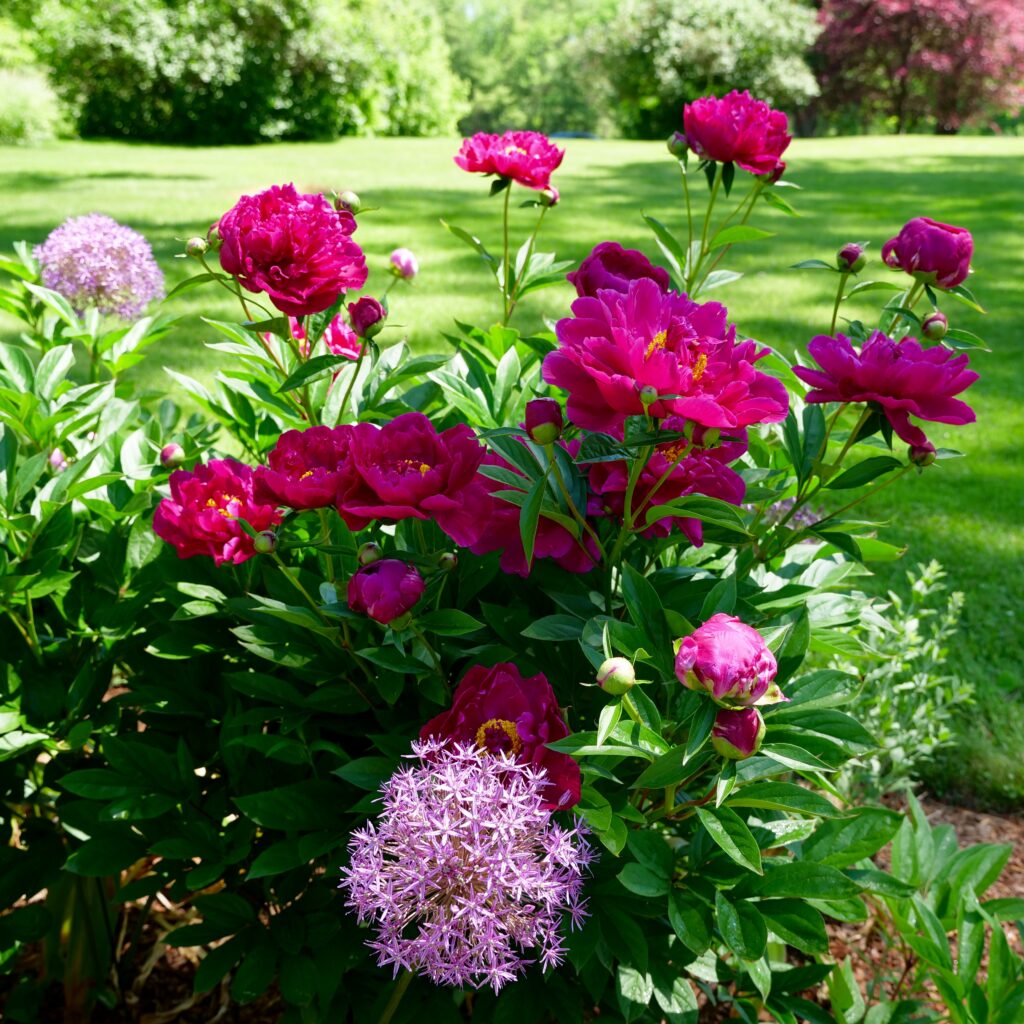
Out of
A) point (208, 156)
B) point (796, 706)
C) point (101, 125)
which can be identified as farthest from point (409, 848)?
point (101, 125)

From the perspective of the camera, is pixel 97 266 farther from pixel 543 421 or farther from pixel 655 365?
pixel 655 365

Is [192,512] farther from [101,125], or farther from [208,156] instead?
[101,125]

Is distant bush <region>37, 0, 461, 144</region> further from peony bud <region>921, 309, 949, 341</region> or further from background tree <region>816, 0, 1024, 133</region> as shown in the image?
peony bud <region>921, 309, 949, 341</region>

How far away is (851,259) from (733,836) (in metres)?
0.80

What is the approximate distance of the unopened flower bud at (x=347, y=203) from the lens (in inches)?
54.5

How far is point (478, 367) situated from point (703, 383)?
637 mm

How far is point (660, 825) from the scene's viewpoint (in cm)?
142

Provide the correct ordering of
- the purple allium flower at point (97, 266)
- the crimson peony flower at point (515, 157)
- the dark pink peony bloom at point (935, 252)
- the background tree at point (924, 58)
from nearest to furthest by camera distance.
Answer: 1. the dark pink peony bloom at point (935, 252)
2. the crimson peony flower at point (515, 157)
3. the purple allium flower at point (97, 266)
4. the background tree at point (924, 58)

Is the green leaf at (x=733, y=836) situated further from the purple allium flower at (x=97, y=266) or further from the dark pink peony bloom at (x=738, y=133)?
the purple allium flower at (x=97, y=266)

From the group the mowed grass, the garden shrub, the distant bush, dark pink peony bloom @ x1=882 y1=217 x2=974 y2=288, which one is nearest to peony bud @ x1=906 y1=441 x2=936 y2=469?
the garden shrub

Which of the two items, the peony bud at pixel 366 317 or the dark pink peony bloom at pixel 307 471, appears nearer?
the dark pink peony bloom at pixel 307 471

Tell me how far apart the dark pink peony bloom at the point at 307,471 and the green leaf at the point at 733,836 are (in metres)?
0.49

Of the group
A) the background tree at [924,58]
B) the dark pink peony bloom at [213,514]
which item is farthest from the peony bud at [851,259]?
the background tree at [924,58]

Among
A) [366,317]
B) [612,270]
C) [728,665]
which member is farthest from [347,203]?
[728,665]
